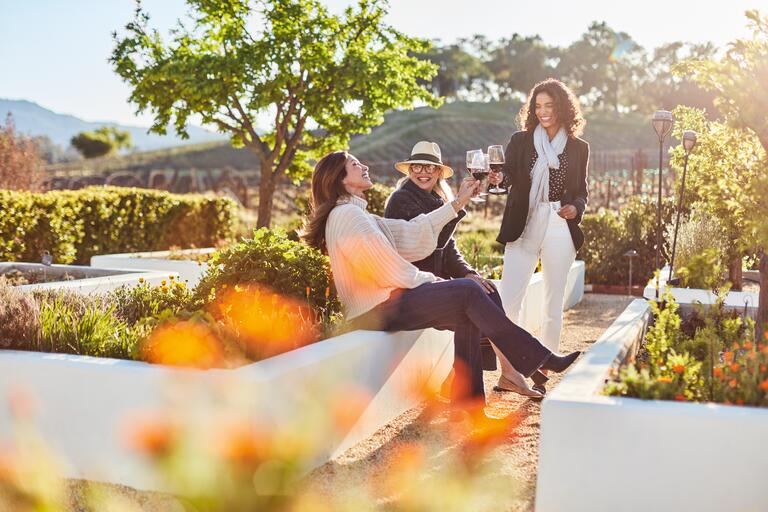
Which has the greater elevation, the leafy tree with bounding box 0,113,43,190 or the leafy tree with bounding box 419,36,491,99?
the leafy tree with bounding box 419,36,491,99

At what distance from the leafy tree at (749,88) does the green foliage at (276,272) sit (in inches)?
97.5

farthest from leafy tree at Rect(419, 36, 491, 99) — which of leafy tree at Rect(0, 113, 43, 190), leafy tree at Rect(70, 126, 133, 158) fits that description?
leafy tree at Rect(0, 113, 43, 190)

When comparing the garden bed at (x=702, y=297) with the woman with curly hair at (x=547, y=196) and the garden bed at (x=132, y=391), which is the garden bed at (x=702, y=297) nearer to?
the woman with curly hair at (x=547, y=196)

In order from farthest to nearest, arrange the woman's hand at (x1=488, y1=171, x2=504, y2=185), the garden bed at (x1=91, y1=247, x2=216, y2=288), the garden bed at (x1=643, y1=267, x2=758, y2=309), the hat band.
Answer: the garden bed at (x1=91, y1=247, x2=216, y2=288) < the garden bed at (x1=643, y1=267, x2=758, y2=309) < the hat band < the woman's hand at (x1=488, y1=171, x2=504, y2=185)

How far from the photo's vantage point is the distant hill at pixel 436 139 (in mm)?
61688

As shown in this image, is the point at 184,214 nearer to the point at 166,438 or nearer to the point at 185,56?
the point at 185,56

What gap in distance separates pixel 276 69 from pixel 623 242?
593 cm

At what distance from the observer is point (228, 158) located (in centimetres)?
6362

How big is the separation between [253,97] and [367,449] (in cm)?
930

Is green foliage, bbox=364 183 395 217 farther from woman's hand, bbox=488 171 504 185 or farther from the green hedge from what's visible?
woman's hand, bbox=488 171 504 185

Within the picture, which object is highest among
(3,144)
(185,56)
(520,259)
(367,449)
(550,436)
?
(185,56)

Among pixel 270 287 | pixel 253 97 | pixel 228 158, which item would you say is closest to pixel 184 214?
pixel 253 97

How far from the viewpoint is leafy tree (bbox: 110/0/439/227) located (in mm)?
12359

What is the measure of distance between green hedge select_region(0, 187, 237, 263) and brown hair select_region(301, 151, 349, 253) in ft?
21.8
